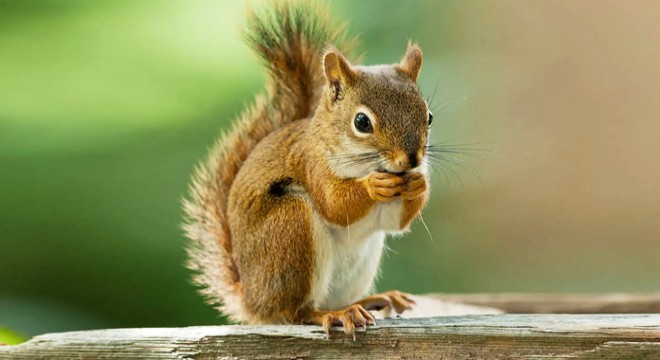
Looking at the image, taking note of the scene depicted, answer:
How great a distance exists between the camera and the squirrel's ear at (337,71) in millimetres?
1362

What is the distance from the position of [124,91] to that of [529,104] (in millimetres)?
1459

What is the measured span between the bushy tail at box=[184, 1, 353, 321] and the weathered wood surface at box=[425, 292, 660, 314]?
56 centimetres

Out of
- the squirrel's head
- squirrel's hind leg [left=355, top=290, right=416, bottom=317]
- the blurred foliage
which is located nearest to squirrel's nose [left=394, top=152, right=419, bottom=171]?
the squirrel's head

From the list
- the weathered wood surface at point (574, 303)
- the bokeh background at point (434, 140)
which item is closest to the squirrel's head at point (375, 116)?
the weathered wood surface at point (574, 303)

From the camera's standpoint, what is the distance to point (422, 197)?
1.42 meters

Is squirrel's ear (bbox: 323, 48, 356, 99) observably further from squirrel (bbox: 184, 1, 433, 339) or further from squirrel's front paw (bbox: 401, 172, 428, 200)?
squirrel's front paw (bbox: 401, 172, 428, 200)

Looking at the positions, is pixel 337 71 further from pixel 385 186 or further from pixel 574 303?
Result: pixel 574 303

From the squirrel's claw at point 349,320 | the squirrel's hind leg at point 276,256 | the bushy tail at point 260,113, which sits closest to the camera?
the squirrel's claw at point 349,320

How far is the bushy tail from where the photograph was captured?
5.25 feet

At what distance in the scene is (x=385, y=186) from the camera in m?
1.29

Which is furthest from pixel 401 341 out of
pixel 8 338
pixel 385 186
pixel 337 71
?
pixel 8 338

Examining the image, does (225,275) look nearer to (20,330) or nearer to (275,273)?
(275,273)

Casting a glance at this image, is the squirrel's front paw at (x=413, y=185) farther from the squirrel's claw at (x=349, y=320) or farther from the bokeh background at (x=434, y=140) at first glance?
the bokeh background at (x=434, y=140)

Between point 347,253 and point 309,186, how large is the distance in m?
0.13
